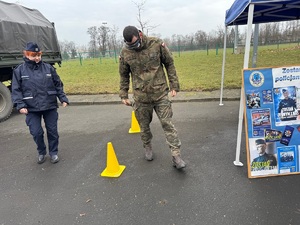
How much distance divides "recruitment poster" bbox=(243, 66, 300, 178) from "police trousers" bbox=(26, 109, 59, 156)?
2863 mm

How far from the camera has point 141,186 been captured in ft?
9.75

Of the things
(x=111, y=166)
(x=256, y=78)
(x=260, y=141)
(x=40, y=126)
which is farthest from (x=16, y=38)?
(x=260, y=141)

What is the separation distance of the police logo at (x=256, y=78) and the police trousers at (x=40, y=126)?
9.53 feet

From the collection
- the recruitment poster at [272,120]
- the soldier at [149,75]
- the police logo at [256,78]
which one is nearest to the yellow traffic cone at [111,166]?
the soldier at [149,75]

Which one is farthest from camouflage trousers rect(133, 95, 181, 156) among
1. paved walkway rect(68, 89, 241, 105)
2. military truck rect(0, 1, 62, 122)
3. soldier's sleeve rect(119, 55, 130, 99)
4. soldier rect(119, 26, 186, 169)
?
military truck rect(0, 1, 62, 122)

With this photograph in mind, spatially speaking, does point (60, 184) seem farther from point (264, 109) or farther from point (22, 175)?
point (264, 109)

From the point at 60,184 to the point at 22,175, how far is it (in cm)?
→ 75

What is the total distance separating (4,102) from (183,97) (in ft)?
17.0

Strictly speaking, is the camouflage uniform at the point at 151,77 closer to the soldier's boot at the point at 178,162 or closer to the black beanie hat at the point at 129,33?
the soldier's boot at the point at 178,162

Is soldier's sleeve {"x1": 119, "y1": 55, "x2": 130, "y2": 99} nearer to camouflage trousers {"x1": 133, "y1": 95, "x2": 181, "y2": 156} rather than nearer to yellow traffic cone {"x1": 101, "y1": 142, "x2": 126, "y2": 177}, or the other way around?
camouflage trousers {"x1": 133, "y1": 95, "x2": 181, "y2": 156}

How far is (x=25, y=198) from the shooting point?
2900 millimetres

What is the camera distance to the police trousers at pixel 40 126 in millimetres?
3527

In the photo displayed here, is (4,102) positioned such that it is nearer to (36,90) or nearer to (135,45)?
(36,90)

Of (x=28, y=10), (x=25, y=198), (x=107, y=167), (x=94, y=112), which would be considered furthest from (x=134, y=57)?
(x=28, y=10)
